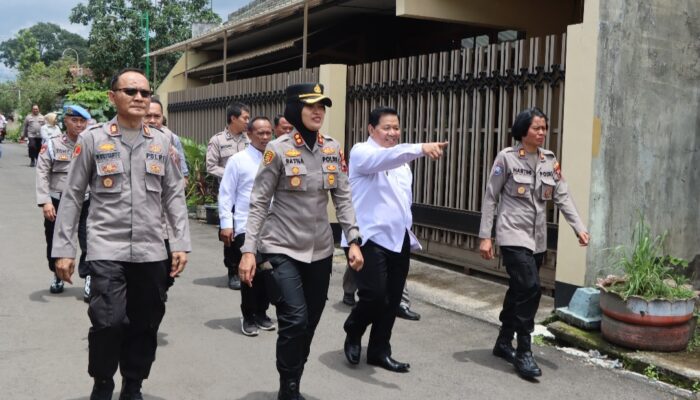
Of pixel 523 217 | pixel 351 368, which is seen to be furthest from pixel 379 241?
pixel 523 217

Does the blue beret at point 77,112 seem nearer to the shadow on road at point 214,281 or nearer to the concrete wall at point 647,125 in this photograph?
the shadow on road at point 214,281

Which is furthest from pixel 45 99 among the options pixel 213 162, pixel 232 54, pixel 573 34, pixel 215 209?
pixel 573 34

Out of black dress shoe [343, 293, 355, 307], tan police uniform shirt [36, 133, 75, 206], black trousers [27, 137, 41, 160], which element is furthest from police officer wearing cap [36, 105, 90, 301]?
black trousers [27, 137, 41, 160]

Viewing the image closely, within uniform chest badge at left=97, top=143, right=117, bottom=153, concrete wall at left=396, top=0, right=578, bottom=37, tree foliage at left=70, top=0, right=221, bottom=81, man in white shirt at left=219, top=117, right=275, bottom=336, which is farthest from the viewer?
tree foliage at left=70, top=0, right=221, bottom=81

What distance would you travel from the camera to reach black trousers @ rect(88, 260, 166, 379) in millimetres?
3719

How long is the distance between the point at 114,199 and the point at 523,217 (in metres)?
2.80

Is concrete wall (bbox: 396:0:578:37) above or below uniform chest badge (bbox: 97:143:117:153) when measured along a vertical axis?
above

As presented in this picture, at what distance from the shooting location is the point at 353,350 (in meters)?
5.05

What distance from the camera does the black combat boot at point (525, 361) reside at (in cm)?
Result: 487

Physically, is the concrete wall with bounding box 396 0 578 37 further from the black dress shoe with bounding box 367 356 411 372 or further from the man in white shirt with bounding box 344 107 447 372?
the black dress shoe with bounding box 367 356 411 372

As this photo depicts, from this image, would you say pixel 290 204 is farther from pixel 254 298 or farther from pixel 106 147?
pixel 254 298

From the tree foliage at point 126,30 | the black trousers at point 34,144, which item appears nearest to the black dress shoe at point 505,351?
the black trousers at point 34,144

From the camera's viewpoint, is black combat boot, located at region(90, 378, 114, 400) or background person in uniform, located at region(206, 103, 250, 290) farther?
background person in uniform, located at region(206, 103, 250, 290)

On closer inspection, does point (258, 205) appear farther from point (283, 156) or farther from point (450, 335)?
point (450, 335)
